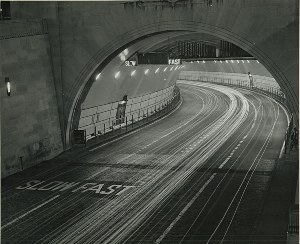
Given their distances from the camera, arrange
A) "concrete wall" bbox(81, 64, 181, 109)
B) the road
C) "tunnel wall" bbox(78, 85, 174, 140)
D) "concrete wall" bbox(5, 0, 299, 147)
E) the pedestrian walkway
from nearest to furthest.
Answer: the pedestrian walkway
the road
"concrete wall" bbox(5, 0, 299, 147)
"concrete wall" bbox(81, 64, 181, 109)
"tunnel wall" bbox(78, 85, 174, 140)

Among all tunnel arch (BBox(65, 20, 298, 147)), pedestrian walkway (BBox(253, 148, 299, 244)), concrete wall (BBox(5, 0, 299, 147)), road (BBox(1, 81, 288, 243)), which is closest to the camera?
pedestrian walkway (BBox(253, 148, 299, 244))

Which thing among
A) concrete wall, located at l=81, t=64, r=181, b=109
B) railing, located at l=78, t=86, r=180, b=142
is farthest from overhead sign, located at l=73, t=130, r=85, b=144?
concrete wall, located at l=81, t=64, r=181, b=109

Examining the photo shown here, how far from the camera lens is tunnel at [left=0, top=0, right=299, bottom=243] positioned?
1695 centimetres

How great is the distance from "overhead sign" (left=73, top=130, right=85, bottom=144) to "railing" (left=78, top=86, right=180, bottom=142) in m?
1.38

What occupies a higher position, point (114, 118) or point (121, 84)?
point (121, 84)

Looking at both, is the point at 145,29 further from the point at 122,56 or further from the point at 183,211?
the point at 183,211

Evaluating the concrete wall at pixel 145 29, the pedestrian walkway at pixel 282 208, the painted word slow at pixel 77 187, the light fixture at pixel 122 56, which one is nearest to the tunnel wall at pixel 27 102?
the concrete wall at pixel 145 29

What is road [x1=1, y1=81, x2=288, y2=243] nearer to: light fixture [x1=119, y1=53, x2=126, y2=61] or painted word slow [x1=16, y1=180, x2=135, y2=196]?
painted word slow [x1=16, y1=180, x2=135, y2=196]

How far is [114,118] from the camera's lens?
38344 mm

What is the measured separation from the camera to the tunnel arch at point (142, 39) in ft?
81.3

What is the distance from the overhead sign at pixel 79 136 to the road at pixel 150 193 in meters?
1.17

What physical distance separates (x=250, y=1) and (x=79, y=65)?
9.91 metres

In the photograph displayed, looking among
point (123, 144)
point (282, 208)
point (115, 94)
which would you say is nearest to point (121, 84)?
point (115, 94)

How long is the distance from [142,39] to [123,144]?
6875mm
